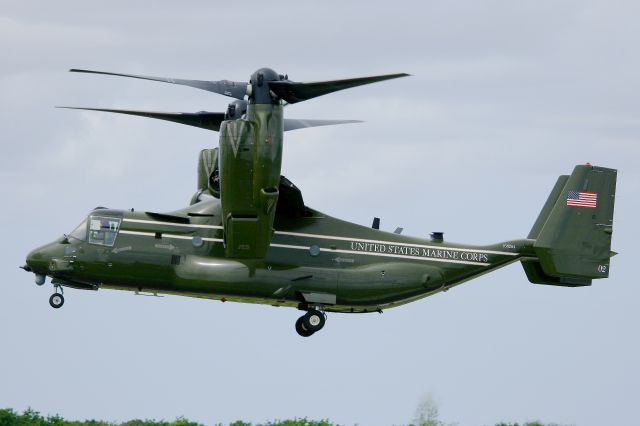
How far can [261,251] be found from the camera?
107 ft

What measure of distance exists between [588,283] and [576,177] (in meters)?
2.78

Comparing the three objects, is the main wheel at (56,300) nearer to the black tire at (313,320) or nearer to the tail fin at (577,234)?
the black tire at (313,320)

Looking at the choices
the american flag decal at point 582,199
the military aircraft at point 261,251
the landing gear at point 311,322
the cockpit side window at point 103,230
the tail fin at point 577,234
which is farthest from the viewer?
the american flag decal at point 582,199

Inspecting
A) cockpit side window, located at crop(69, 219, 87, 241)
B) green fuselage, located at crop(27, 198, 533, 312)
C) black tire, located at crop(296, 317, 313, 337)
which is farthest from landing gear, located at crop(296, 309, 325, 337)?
cockpit side window, located at crop(69, 219, 87, 241)

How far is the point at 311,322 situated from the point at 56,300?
6235 mm

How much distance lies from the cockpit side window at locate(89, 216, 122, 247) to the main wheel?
169cm

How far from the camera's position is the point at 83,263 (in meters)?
32.9

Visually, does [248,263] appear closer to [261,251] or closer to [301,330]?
[261,251]

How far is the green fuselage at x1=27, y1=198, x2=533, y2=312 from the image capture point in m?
32.9

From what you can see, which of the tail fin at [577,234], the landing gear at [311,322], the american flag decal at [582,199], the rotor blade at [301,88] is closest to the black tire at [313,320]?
the landing gear at [311,322]

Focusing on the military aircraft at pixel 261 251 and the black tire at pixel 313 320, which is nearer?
the military aircraft at pixel 261 251

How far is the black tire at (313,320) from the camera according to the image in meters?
33.4

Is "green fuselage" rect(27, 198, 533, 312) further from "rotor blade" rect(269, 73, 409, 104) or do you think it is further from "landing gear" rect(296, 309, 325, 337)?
"rotor blade" rect(269, 73, 409, 104)

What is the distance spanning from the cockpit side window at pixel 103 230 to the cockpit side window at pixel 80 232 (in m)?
0.15
